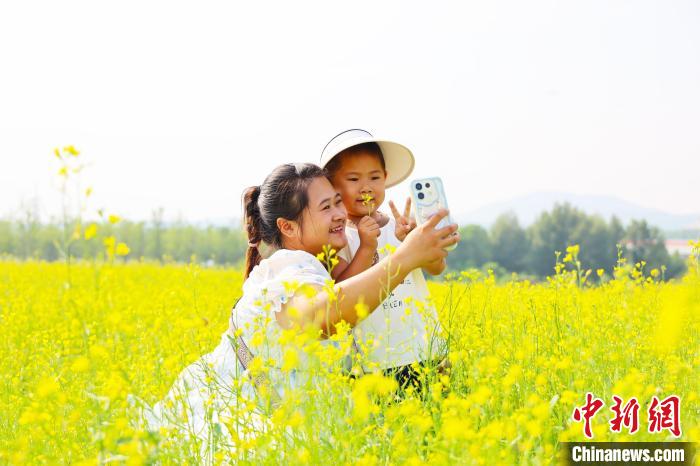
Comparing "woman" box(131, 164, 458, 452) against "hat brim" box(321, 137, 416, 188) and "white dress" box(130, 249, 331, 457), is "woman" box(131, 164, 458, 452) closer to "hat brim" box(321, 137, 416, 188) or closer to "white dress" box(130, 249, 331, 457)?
"white dress" box(130, 249, 331, 457)

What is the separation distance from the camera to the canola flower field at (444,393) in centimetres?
180

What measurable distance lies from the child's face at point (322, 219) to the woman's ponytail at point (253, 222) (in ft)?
1.04

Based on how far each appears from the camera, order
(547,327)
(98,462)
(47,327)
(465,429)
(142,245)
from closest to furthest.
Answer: (465,429), (98,462), (547,327), (47,327), (142,245)

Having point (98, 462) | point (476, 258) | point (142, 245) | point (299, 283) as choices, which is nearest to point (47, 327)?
point (299, 283)

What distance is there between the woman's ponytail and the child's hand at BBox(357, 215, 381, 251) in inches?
21.4

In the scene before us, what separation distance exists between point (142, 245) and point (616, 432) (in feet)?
153

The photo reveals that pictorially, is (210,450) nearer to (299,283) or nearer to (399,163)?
(299,283)

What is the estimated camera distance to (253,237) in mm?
3383

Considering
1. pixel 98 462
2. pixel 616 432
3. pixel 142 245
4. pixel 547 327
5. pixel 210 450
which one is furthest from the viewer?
pixel 142 245

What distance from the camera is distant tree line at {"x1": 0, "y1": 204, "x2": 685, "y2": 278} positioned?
42.0 m

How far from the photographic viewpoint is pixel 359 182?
10.8ft

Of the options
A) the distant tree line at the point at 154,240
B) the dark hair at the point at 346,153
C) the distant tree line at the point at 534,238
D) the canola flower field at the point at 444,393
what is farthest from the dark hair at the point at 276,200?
the distant tree line at the point at 534,238

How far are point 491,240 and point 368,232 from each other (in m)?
60.6

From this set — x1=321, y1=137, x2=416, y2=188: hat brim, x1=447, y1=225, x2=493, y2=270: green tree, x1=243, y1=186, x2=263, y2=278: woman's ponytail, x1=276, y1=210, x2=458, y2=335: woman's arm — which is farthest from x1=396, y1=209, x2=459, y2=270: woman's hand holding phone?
x1=447, y1=225, x2=493, y2=270: green tree
